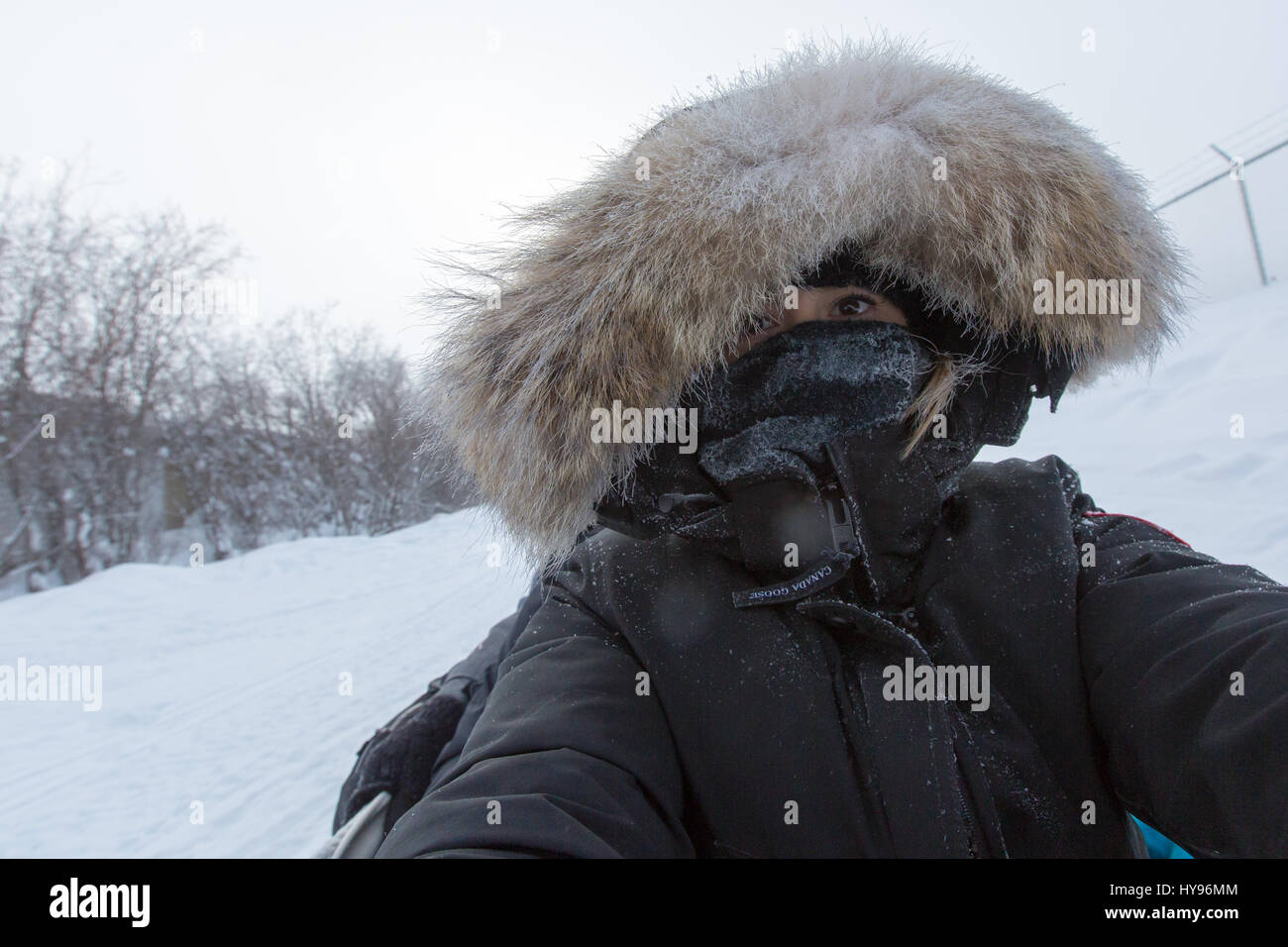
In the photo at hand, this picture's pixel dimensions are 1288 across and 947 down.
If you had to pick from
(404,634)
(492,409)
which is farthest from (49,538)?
(492,409)

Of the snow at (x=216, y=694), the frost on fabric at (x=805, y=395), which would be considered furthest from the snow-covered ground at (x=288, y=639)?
the frost on fabric at (x=805, y=395)

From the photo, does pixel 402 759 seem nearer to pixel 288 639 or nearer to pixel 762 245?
pixel 762 245

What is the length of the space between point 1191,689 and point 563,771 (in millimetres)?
971

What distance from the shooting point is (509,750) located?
1.03 m

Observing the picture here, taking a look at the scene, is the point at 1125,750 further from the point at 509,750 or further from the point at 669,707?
the point at 509,750

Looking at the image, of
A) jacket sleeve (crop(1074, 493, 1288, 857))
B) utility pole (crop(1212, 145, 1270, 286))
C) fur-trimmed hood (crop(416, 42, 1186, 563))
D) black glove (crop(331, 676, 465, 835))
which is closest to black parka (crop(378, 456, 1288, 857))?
jacket sleeve (crop(1074, 493, 1288, 857))

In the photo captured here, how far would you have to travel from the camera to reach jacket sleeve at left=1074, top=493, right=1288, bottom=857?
0.88m

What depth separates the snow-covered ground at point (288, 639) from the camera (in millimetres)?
3090

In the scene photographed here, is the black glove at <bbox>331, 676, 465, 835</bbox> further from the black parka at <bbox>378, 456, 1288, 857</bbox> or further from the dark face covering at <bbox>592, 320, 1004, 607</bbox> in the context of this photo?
the dark face covering at <bbox>592, 320, 1004, 607</bbox>

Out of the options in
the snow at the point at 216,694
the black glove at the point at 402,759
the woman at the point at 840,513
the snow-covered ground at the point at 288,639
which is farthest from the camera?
the snow-covered ground at the point at 288,639

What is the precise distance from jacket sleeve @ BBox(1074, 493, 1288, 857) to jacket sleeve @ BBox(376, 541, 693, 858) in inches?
29.8

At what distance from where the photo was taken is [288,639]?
621 centimetres

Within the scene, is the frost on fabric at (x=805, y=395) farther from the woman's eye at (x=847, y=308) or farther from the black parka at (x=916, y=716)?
the black parka at (x=916, y=716)
